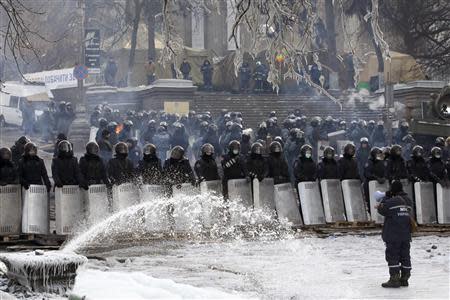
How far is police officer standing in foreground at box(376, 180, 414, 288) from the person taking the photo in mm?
13539

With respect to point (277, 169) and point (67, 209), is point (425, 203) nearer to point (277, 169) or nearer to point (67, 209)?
point (277, 169)

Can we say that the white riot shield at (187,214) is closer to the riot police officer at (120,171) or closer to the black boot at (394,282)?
the riot police officer at (120,171)

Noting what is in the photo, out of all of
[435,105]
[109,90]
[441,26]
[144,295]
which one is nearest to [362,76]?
[441,26]

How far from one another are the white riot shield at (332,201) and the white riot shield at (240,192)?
1374mm

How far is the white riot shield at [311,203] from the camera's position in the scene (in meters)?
19.8

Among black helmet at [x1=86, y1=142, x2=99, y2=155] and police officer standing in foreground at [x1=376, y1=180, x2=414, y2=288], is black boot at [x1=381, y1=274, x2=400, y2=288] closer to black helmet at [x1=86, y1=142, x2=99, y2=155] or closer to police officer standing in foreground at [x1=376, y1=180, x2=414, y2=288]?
police officer standing in foreground at [x1=376, y1=180, x2=414, y2=288]

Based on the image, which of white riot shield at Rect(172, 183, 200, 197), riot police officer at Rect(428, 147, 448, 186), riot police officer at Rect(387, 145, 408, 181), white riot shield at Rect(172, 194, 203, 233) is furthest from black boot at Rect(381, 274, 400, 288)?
riot police officer at Rect(428, 147, 448, 186)

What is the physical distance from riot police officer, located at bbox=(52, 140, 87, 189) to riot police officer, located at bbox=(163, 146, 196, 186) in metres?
Answer: 1.60

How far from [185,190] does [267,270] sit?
4.77 meters

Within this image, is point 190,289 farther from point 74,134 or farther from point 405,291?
point 74,134

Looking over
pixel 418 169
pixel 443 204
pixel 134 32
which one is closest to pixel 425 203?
pixel 443 204

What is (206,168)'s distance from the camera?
Answer: 65.7ft

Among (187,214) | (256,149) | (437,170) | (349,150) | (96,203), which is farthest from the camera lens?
(437,170)

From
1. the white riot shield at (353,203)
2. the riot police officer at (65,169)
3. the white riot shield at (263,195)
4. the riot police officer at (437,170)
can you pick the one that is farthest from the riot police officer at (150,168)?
the riot police officer at (437,170)
